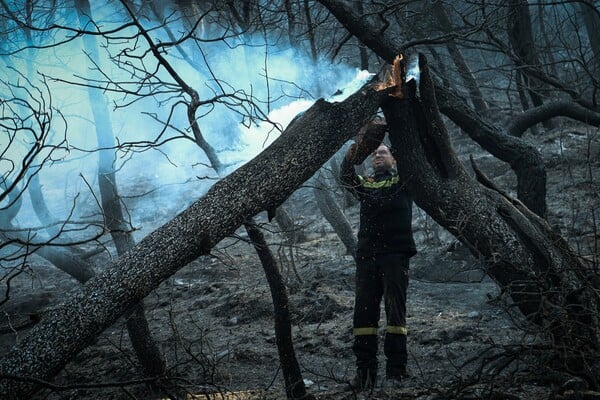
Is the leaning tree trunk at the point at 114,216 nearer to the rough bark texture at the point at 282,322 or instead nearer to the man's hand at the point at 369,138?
the rough bark texture at the point at 282,322

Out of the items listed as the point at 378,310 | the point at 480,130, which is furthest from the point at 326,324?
the point at 480,130

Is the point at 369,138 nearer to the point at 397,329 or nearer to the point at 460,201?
the point at 460,201

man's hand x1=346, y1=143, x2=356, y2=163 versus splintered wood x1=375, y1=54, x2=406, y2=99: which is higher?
splintered wood x1=375, y1=54, x2=406, y2=99

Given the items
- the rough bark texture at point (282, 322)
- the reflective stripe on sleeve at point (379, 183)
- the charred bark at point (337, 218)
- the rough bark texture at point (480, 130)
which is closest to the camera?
the rough bark texture at point (282, 322)

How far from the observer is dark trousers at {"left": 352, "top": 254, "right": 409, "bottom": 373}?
4254 millimetres

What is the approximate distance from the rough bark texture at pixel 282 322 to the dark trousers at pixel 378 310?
0.49m

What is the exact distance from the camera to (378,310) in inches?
173

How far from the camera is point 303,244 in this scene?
10.5 m

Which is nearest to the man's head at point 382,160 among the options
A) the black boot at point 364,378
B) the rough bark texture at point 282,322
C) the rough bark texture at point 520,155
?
the rough bark texture at point 520,155

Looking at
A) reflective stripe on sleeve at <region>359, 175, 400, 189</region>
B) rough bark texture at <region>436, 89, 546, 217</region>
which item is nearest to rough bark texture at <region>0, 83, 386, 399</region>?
reflective stripe on sleeve at <region>359, 175, 400, 189</region>

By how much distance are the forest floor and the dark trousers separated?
0.20 metres

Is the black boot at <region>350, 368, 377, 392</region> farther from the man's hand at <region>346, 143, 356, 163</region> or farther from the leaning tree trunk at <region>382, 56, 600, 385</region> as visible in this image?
the man's hand at <region>346, 143, 356, 163</region>

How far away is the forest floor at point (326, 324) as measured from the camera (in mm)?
3578

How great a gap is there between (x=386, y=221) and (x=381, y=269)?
38cm
